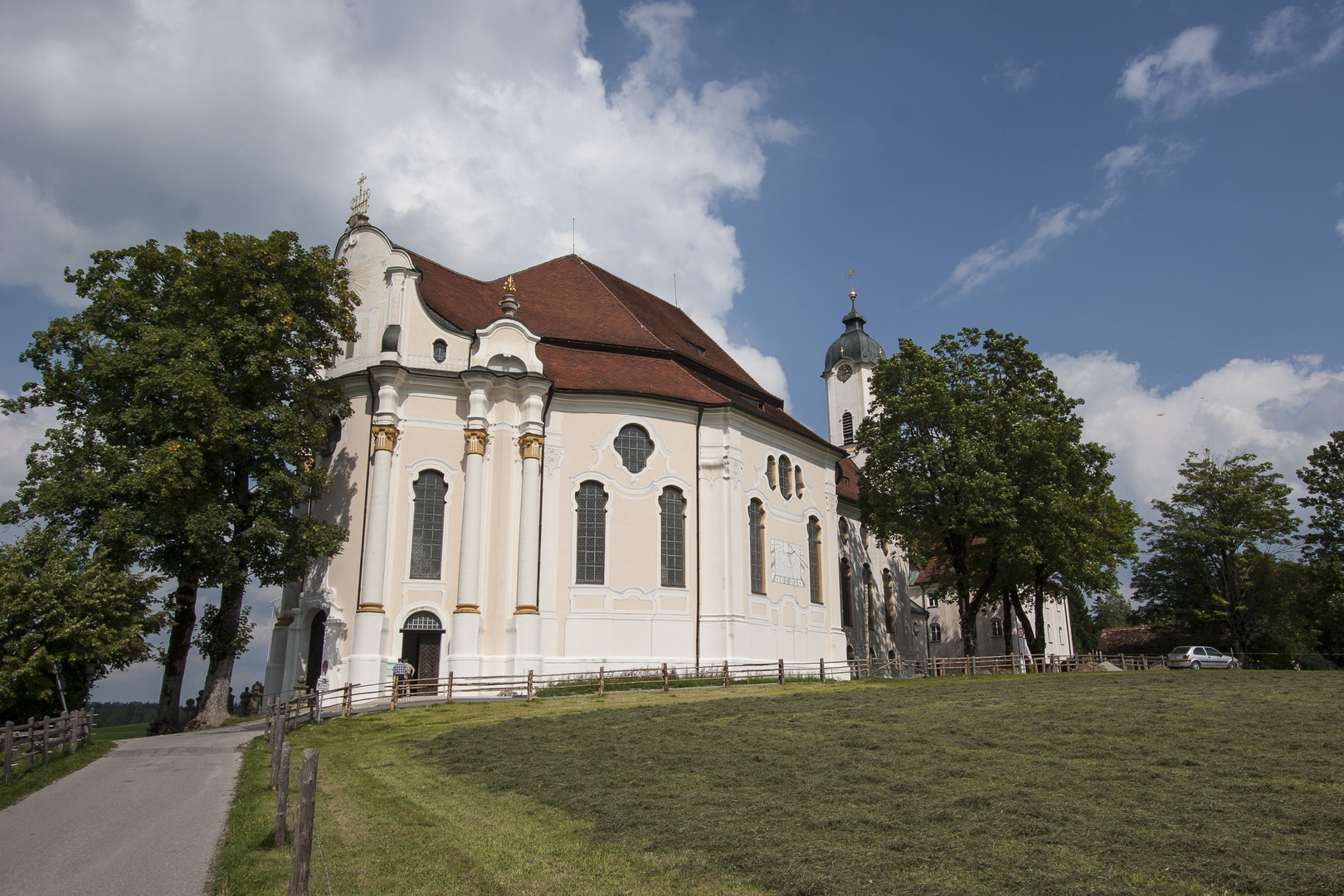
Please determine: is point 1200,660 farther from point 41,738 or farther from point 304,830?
point 304,830

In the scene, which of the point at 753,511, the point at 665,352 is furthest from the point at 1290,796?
the point at 665,352

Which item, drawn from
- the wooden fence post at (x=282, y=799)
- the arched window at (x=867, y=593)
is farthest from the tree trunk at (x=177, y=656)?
the arched window at (x=867, y=593)

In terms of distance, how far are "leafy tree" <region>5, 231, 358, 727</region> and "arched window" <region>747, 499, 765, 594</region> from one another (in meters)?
14.4

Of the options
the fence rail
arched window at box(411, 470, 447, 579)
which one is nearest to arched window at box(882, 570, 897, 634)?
the fence rail

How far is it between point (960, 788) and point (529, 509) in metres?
21.2

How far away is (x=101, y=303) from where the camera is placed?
24.4 meters

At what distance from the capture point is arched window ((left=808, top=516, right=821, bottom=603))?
35.8 metres

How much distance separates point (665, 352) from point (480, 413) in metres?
8.21

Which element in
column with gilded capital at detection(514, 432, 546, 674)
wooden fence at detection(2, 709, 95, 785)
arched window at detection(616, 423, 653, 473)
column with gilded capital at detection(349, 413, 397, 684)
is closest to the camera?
wooden fence at detection(2, 709, 95, 785)

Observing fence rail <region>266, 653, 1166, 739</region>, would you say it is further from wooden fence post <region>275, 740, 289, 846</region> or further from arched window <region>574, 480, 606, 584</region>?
wooden fence post <region>275, 740, 289, 846</region>

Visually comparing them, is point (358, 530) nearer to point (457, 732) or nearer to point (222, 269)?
point (222, 269)

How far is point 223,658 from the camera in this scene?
25250mm

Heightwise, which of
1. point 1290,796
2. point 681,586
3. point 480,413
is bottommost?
point 1290,796

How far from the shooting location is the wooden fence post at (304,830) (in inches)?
269
